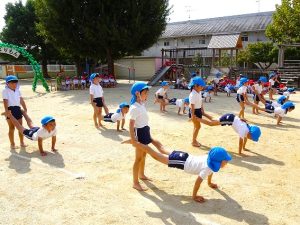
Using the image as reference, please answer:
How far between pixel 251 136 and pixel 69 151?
414cm

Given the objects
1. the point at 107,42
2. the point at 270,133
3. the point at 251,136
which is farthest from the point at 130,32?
the point at 251,136

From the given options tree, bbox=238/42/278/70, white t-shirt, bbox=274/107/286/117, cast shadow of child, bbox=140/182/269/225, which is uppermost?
tree, bbox=238/42/278/70

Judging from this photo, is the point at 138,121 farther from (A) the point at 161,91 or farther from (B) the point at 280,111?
(A) the point at 161,91

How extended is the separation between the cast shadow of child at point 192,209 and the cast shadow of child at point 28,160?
2.49m

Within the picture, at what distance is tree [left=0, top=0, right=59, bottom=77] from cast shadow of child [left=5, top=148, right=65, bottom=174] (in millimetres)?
27596

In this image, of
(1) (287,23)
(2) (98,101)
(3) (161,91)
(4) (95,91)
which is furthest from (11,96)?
(1) (287,23)

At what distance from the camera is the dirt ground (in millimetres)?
4438

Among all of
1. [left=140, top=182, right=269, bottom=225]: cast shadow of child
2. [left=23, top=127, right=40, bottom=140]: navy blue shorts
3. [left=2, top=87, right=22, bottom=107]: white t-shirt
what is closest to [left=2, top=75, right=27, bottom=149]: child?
[left=2, top=87, right=22, bottom=107]: white t-shirt

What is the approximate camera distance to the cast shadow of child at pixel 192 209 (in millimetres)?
4344

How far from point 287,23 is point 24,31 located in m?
25.3

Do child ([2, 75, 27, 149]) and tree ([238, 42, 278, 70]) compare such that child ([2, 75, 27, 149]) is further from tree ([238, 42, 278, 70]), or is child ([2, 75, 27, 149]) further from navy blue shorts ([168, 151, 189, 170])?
tree ([238, 42, 278, 70])

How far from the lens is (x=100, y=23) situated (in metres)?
22.5

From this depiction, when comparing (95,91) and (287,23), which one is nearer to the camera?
(95,91)

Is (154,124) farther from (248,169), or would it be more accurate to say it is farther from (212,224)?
(212,224)
